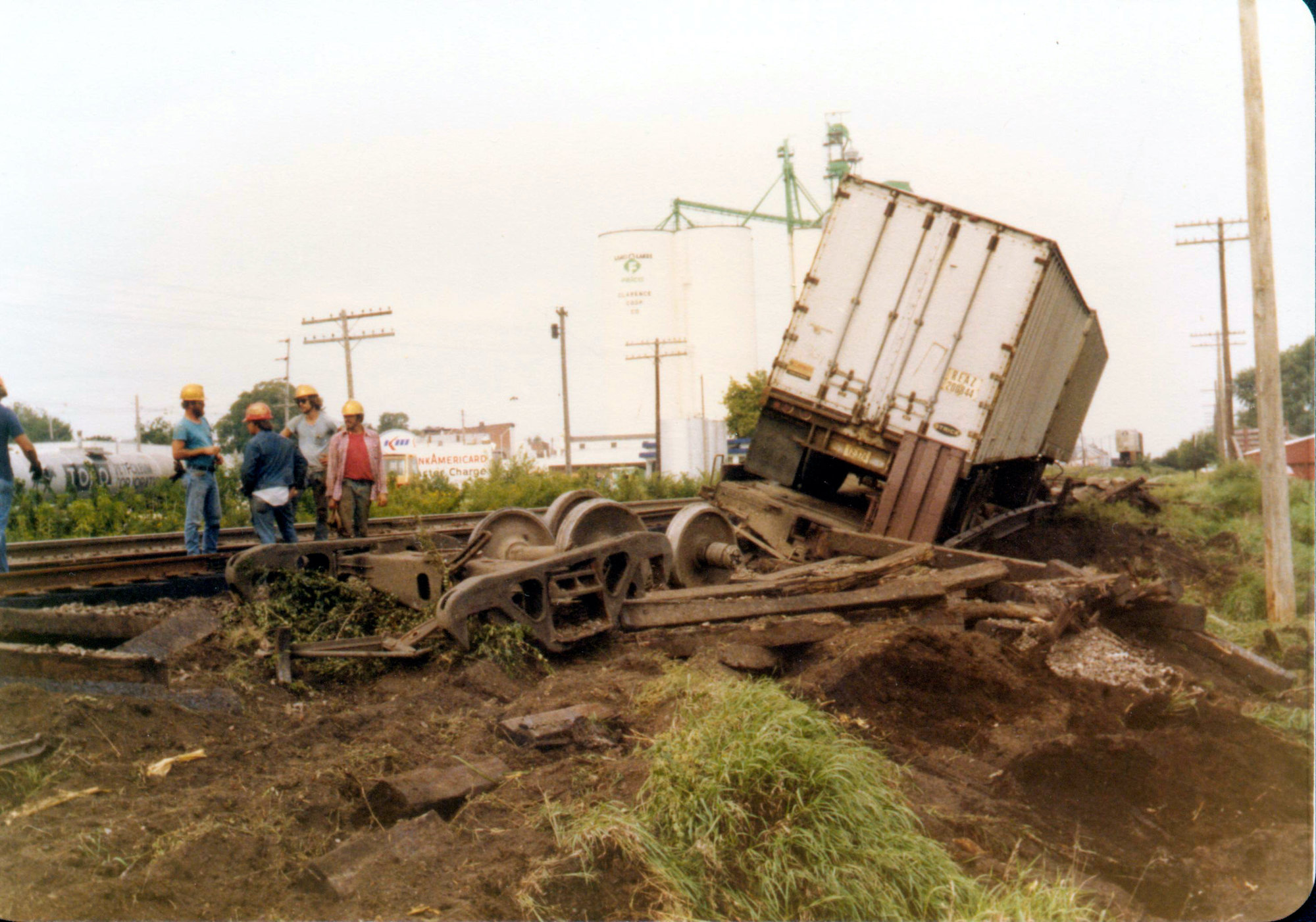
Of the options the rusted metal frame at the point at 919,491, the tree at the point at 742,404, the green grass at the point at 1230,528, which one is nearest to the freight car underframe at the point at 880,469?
the rusted metal frame at the point at 919,491

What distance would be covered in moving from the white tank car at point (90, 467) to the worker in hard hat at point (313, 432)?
41.4ft

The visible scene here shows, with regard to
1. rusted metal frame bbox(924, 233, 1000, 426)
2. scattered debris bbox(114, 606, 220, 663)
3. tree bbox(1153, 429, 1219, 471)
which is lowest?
tree bbox(1153, 429, 1219, 471)

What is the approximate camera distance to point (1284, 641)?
25.6 feet

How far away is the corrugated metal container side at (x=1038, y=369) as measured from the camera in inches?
384

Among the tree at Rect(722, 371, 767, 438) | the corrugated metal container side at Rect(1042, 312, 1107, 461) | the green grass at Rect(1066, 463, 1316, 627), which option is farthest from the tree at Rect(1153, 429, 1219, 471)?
the tree at Rect(722, 371, 767, 438)

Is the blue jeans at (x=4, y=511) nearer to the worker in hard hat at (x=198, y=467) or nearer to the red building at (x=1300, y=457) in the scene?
the worker in hard hat at (x=198, y=467)

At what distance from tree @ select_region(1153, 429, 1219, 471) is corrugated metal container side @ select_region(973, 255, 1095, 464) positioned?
61.3 feet

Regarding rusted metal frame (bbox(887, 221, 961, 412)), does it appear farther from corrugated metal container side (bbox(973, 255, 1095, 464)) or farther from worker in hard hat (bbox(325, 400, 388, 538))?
worker in hard hat (bbox(325, 400, 388, 538))

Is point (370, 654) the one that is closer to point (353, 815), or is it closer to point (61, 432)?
point (353, 815)

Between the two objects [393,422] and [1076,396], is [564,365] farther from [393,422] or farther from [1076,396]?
[1076,396]

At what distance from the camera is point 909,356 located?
1002cm

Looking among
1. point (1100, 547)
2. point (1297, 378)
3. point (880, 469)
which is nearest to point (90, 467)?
point (880, 469)

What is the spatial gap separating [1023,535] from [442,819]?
11828 millimetres

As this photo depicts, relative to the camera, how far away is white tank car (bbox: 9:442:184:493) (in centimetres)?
2211
